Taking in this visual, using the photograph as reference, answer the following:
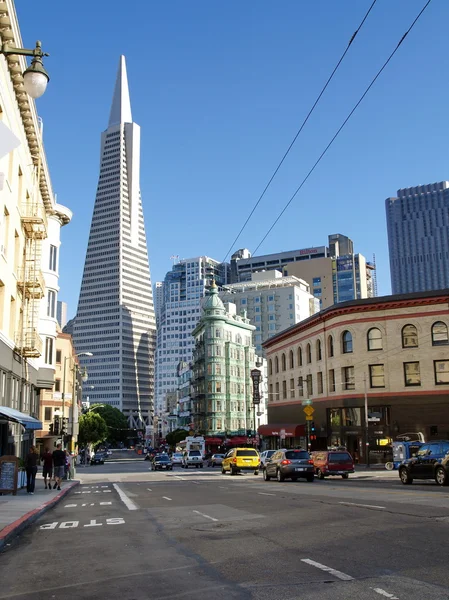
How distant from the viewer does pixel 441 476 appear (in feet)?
82.5

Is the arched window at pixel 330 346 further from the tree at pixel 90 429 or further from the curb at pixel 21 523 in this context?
the tree at pixel 90 429

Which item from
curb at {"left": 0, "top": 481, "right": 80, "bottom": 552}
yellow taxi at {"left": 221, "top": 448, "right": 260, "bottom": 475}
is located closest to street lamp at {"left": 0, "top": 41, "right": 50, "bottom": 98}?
curb at {"left": 0, "top": 481, "right": 80, "bottom": 552}

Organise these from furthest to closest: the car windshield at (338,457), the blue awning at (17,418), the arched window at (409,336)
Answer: the arched window at (409,336), the car windshield at (338,457), the blue awning at (17,418)

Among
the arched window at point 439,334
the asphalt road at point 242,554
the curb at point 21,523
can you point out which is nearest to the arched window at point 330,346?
the arched window at point 439,334

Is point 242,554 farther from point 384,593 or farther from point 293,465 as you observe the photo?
point 293,465

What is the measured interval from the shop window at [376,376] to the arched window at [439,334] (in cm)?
467

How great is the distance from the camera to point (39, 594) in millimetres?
7844

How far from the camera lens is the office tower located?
16125 centimetres

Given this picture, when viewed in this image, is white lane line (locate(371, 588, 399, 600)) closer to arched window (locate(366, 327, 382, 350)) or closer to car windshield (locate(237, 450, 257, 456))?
car windshield (locate(237, 450, 257, 456))

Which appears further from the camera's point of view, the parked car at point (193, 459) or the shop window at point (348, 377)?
the parked car at point (193, 459)

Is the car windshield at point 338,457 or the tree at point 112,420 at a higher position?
the tree at point 112,420

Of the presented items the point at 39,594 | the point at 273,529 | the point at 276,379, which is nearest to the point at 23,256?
the point at 273,529

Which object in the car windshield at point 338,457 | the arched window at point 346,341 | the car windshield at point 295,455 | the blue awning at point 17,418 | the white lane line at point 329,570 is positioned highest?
the arched window at point 346,341

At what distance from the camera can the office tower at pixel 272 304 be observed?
161 metres
